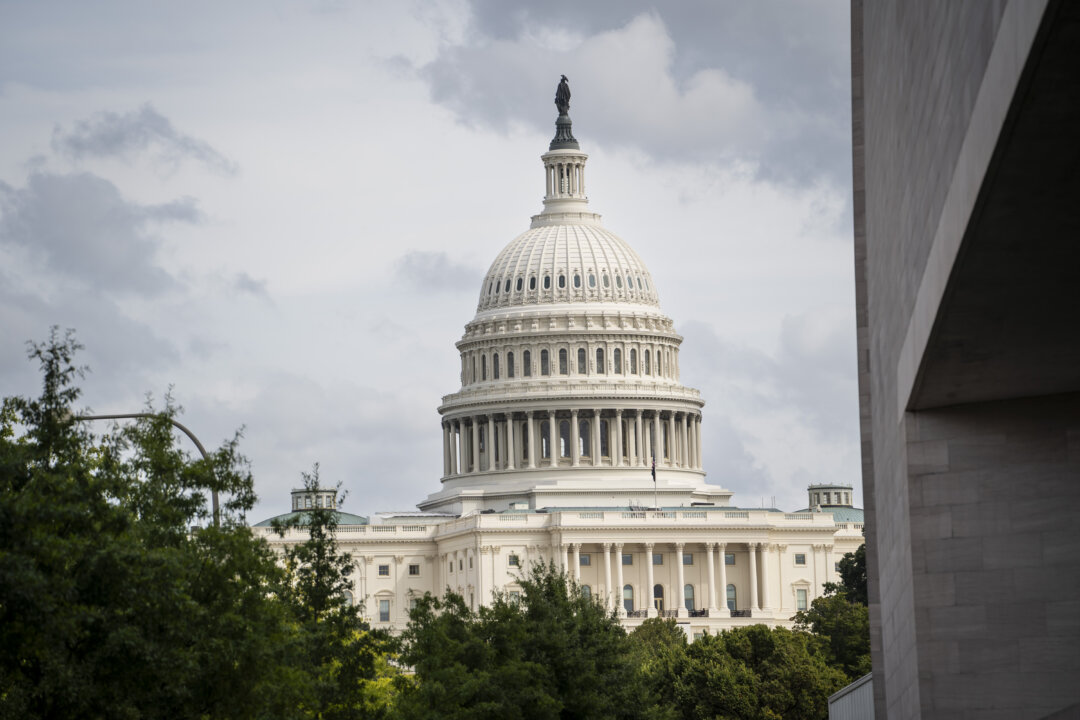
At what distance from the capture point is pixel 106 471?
33.1 m

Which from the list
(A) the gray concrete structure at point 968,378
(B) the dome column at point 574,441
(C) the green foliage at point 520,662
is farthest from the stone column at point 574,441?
(A) the gray concrete structure at point 968,378

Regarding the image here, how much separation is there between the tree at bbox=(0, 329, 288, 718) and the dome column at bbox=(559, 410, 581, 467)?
16045 cm

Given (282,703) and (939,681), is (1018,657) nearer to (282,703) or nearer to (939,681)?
(939,681)

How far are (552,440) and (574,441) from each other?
248 cm

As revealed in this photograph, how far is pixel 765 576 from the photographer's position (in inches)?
7116

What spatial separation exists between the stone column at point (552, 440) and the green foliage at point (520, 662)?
121065 mm

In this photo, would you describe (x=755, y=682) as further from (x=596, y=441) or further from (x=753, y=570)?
(x=596, y=441)

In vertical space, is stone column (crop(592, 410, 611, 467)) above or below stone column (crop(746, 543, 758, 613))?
above

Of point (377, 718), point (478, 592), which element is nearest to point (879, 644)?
point (377, 718)

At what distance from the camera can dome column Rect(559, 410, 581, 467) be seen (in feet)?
643

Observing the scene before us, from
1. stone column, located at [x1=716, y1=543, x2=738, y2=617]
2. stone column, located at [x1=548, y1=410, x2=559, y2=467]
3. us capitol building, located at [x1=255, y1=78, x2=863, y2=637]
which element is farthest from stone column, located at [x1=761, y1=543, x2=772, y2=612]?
stone column, located at [x1=548, y1=410, x2=559, y2=467]

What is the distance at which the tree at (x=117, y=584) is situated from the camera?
28172 millimetres

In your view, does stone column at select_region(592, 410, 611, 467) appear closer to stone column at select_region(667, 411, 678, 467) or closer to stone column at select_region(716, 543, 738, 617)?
stone column at select_region(667, 411, 678, 467)

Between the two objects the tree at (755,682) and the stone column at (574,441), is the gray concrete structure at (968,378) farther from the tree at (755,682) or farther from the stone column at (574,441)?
the stone column at (574,441)
